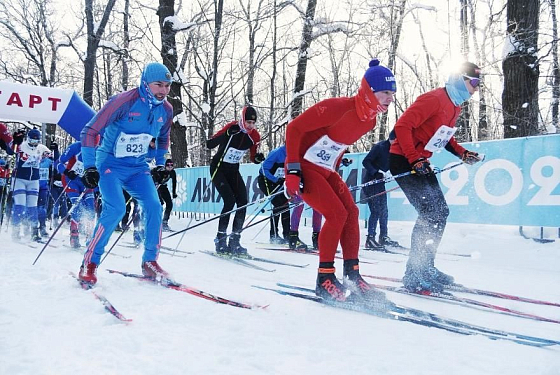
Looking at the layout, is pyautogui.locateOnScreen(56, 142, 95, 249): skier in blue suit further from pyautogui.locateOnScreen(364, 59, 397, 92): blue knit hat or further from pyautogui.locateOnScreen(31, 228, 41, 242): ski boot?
pyautogui.locateOnScreen(364, 59, 397, 92): blue knit hat

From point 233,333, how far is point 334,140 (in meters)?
1.61

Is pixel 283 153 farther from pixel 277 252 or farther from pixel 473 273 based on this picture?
pixel 473 273

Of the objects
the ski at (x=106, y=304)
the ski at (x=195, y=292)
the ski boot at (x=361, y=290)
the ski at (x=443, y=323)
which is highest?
the ski boot at (x=361, y=290)

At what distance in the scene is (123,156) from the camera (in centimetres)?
402

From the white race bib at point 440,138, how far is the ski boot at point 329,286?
4.64 ft


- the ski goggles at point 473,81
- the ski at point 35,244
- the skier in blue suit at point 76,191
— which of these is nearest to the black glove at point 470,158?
the ski goggles at point 473,81

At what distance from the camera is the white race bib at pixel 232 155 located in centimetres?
626

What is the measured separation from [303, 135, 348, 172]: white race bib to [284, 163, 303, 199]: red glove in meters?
0.19

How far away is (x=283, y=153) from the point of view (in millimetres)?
7148

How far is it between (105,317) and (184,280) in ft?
4.27

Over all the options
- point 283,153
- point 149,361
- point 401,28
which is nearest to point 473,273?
point 283,153

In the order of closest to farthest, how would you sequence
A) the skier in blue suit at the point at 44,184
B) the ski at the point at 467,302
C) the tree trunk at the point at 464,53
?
the ski at the point at 467,302, the skier in blue suit at the point at 44,184, the tree trunk at the point at 464,53

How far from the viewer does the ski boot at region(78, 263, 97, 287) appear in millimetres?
3800

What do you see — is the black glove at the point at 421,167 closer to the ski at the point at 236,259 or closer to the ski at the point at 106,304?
the ski at the point at 236,259
